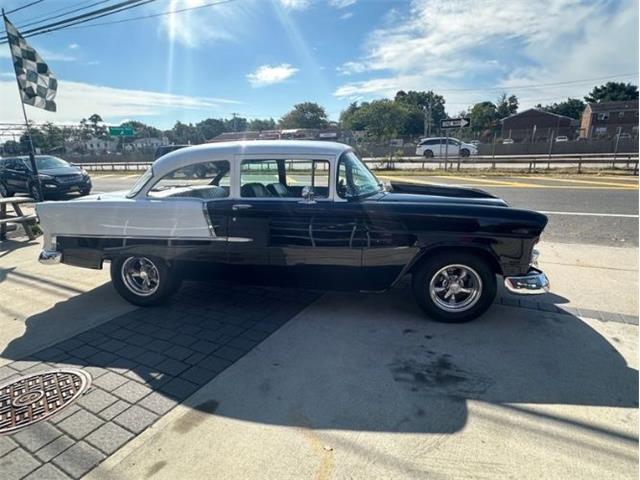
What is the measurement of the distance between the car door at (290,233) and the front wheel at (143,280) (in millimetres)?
758

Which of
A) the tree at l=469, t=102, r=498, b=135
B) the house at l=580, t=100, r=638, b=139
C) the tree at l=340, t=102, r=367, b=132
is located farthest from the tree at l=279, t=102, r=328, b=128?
the house at l=580, t=100, r=638, b=139

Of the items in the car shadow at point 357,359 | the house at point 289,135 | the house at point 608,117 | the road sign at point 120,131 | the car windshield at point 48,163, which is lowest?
the car shadow at point 357,359

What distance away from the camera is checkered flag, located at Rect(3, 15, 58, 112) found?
21.1 ft

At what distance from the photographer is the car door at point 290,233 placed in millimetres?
3455

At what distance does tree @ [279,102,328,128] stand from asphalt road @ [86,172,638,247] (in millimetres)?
75160

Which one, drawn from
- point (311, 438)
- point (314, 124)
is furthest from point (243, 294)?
point (314, 124)

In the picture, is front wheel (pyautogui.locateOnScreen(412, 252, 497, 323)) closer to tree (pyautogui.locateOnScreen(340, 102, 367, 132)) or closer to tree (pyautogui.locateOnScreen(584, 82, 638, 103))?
tree (pyautogui.locateOnScreen(340, 102, 367, 132))

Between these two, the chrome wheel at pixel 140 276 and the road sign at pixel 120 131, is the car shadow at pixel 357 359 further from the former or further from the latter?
the road sign at pixel 120 131

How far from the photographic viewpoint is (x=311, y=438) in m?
2.16

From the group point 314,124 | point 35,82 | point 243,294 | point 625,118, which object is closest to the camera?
point 243,294

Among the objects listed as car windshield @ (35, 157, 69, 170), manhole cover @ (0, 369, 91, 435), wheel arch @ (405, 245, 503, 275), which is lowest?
manhole cover @ (0, 369, 91, 435)

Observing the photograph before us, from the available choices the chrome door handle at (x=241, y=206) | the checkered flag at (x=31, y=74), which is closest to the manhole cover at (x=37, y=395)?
the chrome door handle at (x=241, y=206)

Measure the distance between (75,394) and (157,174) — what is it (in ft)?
6.99

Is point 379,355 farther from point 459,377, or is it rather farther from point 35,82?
point 35,82
